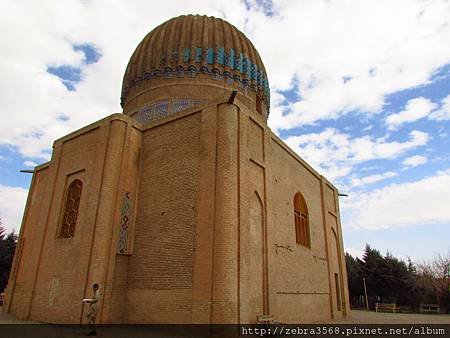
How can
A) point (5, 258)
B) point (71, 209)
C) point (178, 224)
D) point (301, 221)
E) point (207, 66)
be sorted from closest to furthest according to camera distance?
point (178, 224) < point (71, 209) < point (301, 221) < point (207, 66) < point (5, 258)

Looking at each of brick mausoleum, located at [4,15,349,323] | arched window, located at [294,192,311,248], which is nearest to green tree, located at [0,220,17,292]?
brick mausoleum, located at [4,15,349,323]

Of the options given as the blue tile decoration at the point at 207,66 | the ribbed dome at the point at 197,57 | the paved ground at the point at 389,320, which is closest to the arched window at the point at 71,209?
the blue tile decoration at the point at 207,66

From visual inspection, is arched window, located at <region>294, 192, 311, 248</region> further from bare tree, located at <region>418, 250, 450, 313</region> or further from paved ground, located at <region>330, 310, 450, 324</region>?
bare tree, located at <region>418, 250, 450, 313</region>

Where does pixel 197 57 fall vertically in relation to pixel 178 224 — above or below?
above

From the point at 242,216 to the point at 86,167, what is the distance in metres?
5.14

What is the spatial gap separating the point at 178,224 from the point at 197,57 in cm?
735

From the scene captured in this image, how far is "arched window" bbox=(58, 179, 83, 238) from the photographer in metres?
10.3

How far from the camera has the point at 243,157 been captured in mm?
8938

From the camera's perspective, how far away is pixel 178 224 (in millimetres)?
8859

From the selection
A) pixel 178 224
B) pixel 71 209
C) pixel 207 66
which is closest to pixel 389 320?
pixel 178 224

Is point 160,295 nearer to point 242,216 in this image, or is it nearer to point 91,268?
point 91,268

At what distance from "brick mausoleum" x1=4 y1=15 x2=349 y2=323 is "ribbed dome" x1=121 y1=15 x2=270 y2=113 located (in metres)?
0.37

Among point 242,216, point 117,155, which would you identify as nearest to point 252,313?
point 242,216

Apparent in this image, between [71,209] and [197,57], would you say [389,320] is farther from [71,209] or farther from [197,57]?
[197,57]
